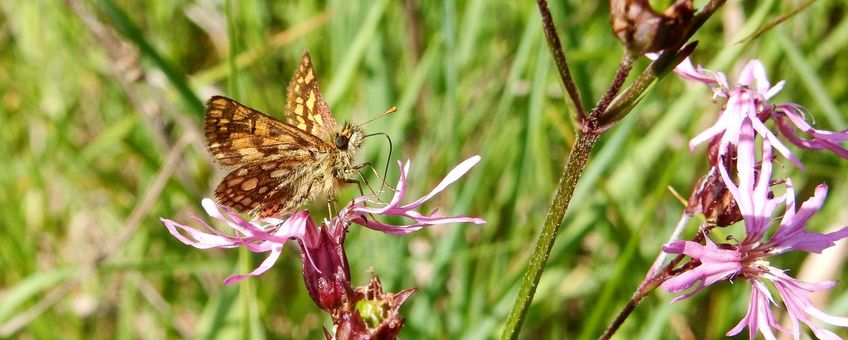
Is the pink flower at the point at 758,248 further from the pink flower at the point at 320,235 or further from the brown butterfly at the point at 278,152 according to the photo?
the brown butterfly at the point at 278,152

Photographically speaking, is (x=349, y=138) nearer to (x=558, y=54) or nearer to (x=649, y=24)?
(x=558, y=54)

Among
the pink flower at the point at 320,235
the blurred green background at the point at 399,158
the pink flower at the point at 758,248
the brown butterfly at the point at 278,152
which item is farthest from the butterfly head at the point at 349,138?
the pink flower at the point at 758,248

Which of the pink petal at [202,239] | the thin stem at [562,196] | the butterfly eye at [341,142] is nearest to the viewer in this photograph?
the thin stem at [562,196]

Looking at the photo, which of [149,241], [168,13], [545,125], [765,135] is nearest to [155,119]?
[149,241]

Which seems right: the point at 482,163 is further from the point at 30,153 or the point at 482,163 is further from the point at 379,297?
the point at 30,153

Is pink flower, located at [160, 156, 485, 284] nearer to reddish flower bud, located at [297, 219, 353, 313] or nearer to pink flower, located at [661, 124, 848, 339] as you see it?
reddish flower bud, located at [297, 219, 353, 313]

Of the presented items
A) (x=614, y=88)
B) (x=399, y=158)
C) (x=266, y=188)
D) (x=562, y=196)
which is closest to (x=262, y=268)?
(x=266, y=188)

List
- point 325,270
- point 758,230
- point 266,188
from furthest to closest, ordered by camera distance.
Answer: point 266,188, point 325,270, point 758,230
